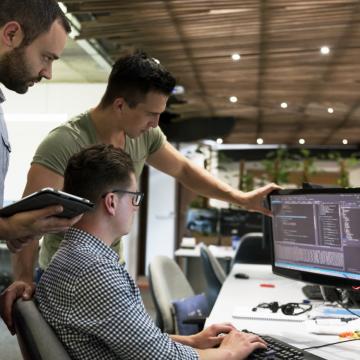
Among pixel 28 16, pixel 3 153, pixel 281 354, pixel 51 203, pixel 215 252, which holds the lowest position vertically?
pixel 281 354

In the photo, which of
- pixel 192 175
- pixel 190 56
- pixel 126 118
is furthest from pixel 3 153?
pixel 190 56

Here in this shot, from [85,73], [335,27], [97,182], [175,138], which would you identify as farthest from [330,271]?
[175,138]

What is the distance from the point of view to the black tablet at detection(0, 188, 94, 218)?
4.30ft

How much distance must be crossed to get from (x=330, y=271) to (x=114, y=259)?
3.21ft

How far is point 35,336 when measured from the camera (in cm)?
134

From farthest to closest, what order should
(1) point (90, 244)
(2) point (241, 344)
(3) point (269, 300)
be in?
(3) point (269, 300)
(2) point (241, 344)
(1) point (90, 244)

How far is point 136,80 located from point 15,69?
71cm

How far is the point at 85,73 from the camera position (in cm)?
648

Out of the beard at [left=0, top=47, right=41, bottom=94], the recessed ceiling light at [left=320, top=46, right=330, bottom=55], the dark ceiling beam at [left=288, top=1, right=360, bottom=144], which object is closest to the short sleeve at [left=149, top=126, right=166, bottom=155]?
the beard at [left=0, top=47, right=41, bottom=94]

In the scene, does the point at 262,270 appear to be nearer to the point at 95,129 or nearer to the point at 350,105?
the point at 95,129

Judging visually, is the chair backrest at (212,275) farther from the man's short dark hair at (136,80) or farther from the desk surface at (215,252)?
the man's short dark hair at (136,80)

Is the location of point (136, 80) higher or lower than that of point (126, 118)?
higher

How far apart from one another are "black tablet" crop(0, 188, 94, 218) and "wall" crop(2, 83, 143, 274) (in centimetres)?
344

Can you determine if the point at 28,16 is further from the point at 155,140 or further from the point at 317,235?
the point at 317,235
